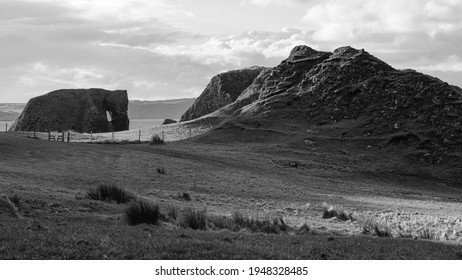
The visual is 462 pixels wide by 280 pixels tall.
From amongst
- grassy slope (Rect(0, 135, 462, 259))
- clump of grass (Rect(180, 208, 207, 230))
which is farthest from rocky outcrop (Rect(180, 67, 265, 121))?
clump of grass (Rect(180, 208, 207, 230))

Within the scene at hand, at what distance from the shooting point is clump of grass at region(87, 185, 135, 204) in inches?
899

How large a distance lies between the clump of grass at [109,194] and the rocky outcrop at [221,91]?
78552 mm

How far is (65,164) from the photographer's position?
110 ft

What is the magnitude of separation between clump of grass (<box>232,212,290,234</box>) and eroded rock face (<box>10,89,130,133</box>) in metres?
76.5

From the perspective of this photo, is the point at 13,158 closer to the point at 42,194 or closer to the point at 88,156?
the point at 88,156

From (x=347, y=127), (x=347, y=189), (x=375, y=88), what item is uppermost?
(x=375, y=88)

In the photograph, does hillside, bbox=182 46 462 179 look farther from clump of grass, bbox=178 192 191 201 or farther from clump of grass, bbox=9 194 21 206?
clump of grass, bbox=9 194 21 206

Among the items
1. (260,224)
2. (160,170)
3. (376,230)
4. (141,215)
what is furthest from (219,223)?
(160,170)

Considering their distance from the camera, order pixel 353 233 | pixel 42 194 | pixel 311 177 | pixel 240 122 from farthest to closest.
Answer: pixel 240 122 < pixel 311 177 < pixel 42 194 < pixel 353 233

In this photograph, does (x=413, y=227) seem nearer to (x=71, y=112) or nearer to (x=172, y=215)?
(x=172, y=215)

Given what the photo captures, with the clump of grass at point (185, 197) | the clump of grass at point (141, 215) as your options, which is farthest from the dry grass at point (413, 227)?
the clump of grass at point (185, 197)

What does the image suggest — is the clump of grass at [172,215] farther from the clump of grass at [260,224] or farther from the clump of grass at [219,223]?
the clump of grass at [260,224]

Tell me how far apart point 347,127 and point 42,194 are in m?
44.4

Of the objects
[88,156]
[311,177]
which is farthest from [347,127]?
[88,156]
